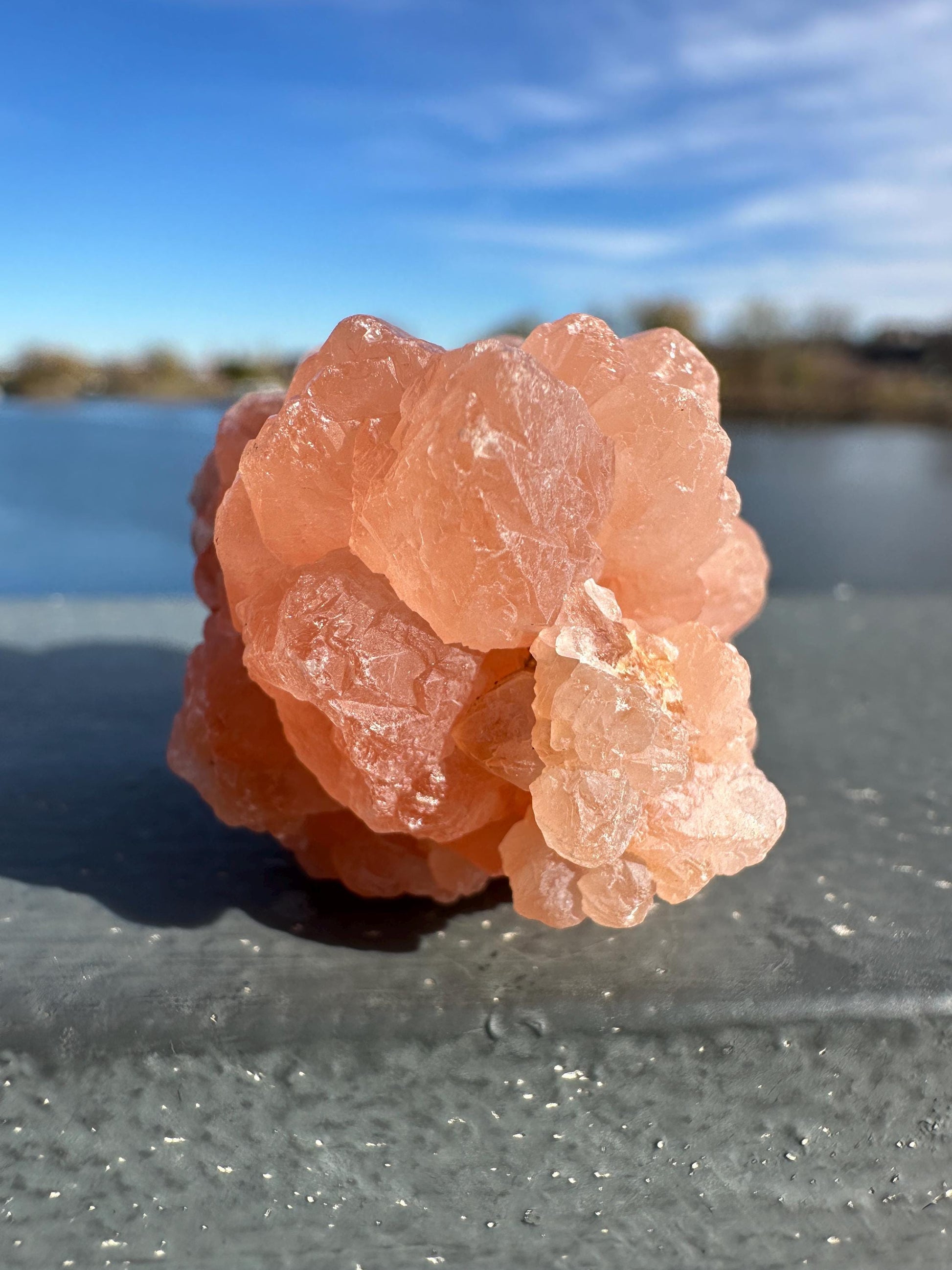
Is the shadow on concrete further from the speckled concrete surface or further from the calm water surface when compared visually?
the calm water surface

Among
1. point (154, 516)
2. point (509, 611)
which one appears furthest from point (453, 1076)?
point (154, 516)

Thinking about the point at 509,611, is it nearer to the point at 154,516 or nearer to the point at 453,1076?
the point at 453,1076

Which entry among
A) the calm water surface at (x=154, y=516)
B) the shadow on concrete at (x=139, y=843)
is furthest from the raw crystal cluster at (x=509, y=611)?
the calm water surface at (x=154, y=516)

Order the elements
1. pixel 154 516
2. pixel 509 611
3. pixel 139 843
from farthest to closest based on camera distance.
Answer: pixel 154 516 < pixel 139 843 < pixel 509 611

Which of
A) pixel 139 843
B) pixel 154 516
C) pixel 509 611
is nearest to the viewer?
pixel 509 611

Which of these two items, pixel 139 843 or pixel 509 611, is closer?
pixel 509 611

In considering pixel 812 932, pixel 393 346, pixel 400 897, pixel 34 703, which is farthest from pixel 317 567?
pixel 34 703

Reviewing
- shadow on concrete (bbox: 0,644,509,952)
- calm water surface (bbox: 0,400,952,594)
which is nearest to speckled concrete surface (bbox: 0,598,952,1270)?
shadow on concrete (bbox: 0,644,509,952)
